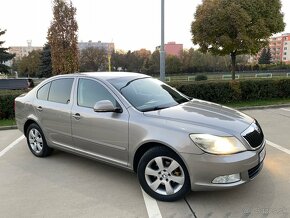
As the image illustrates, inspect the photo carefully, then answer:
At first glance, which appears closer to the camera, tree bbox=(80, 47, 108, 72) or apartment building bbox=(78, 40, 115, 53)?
tree bbox=(80, 47, 108, 72)

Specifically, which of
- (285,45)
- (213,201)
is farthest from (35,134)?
(285,45)

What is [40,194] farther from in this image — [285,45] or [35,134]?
[285,45]

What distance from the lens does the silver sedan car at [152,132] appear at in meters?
3.57

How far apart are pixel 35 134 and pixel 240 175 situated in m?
3.75

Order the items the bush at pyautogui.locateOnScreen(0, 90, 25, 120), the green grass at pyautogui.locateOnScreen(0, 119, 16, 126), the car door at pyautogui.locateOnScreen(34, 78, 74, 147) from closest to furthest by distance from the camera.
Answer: the car door at pyautogui.locateOnScreen(34, 78, 74, 147) < the green grass at pyautogui.locateOnScreen(0, 119, 16, 126) < the bush at pyautogui.locateOnScreen(0, 90, 25, 120)

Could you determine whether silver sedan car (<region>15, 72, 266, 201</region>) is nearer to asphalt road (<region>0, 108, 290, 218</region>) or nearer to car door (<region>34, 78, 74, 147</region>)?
car door (<region>34, 78, 74, 147</region>)

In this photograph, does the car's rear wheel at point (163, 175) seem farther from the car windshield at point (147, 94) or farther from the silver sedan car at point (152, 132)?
the car windshield at point (147, 94)

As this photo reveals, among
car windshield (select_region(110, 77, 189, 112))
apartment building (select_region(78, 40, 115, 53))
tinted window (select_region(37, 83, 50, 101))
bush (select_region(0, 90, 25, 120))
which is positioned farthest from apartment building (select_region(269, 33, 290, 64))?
tinted window (select_region(37, 83, 50, 101))

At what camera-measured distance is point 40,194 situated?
4180 mm

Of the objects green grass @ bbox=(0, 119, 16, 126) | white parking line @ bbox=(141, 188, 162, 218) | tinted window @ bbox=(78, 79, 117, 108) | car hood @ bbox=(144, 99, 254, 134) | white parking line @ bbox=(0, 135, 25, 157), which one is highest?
tinted window @ bbox=(78, 79, 117, 108)

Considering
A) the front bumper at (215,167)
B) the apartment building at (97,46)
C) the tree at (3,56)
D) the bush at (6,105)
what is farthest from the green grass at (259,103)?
the apartment building at (97,46)

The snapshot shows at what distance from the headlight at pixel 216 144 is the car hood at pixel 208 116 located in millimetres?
136

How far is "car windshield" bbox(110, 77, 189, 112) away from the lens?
434cm

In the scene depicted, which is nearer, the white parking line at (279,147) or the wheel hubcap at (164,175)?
the wheel hubcap at (164,175)
